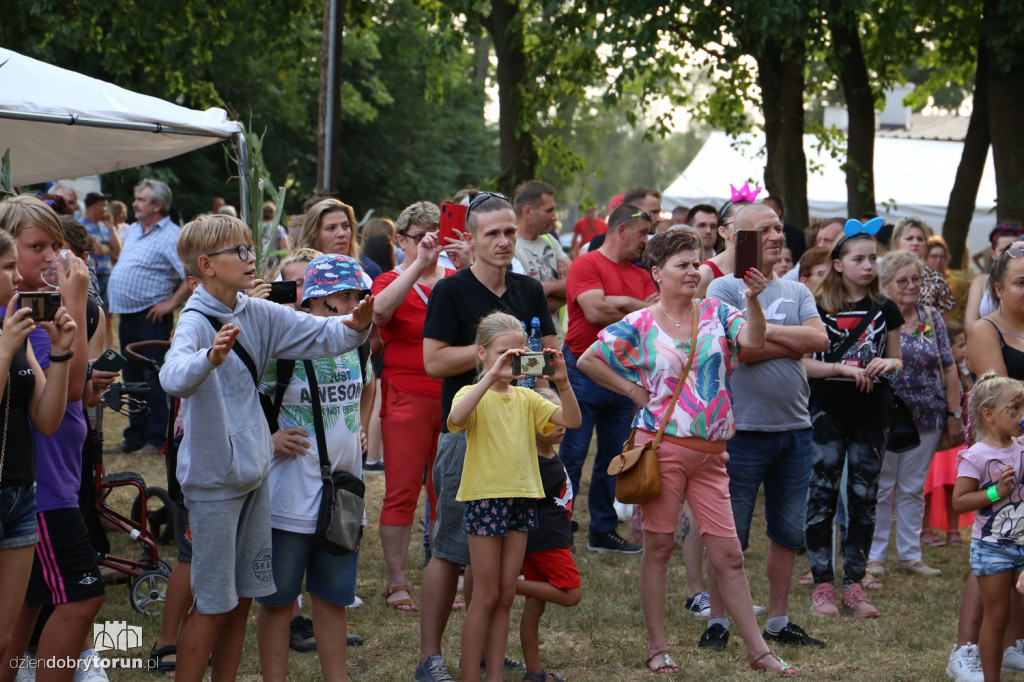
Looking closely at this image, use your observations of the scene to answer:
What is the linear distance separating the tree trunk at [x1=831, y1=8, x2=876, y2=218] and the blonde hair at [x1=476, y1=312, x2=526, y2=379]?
33.3 feet

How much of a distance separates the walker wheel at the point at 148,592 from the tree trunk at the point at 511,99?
378 inches

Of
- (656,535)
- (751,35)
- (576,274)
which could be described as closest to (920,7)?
(751,35)

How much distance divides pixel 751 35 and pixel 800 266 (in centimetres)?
569

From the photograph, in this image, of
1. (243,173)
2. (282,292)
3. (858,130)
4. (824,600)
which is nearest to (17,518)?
(282,292)

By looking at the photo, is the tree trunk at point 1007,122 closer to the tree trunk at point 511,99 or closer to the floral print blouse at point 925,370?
the floral print blouse at point 925,370

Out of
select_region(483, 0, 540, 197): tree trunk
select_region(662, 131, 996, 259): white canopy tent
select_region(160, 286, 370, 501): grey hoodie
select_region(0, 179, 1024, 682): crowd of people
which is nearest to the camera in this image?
select_region(160, 286, 370, 501): grey hoodie

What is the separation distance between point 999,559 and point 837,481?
1.64m

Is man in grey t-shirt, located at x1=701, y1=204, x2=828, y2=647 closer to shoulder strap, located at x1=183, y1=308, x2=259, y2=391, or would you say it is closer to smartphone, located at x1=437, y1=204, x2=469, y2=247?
smartphone, located at x1=437, y1=204, x2=469, y2=247

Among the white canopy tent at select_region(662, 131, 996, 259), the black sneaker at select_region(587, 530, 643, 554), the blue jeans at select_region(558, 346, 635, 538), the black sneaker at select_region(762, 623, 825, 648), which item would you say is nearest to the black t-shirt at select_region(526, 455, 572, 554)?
the black sneaker at select_region(762, 623, 825, 648)

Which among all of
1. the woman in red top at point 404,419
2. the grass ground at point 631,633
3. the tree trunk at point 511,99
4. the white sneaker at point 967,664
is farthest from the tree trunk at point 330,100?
the white sneaker at point 967,664

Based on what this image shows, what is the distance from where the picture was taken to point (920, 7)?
44.9 feet

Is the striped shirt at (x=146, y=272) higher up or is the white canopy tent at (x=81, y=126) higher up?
the white canopy tent at (x=81, y=126)

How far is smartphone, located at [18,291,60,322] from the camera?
360 cm

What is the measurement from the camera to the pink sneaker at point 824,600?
6414 millimetres
